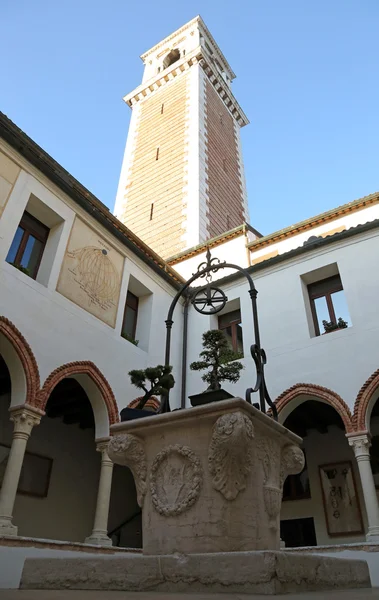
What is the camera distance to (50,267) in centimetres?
829

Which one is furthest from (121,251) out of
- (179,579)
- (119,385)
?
(179,579)

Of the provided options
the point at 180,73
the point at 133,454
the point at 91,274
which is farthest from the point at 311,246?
the point at 180,73

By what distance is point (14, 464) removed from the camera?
663cm

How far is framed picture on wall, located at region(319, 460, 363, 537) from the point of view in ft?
30.7

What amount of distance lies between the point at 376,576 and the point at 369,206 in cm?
884

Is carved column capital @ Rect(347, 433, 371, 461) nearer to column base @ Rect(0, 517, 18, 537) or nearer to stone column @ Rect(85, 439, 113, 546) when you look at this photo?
stone column @ Rect(85, 439, 113, 546)

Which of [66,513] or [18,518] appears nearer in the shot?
[18,518]

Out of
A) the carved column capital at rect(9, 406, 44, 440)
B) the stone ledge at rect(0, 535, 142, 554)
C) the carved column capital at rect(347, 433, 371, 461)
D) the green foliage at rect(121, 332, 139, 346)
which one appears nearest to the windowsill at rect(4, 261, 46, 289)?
the carved column capital at rect(9, 406, 44, 440)

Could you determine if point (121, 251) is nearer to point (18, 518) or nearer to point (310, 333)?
point (310, 333)

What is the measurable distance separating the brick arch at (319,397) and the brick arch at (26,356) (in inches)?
187

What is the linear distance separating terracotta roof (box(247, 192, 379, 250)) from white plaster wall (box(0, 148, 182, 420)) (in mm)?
4153

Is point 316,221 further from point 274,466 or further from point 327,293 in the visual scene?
point 274,466

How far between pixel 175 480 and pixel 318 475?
809 cm

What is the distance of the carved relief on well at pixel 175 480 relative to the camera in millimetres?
3105
